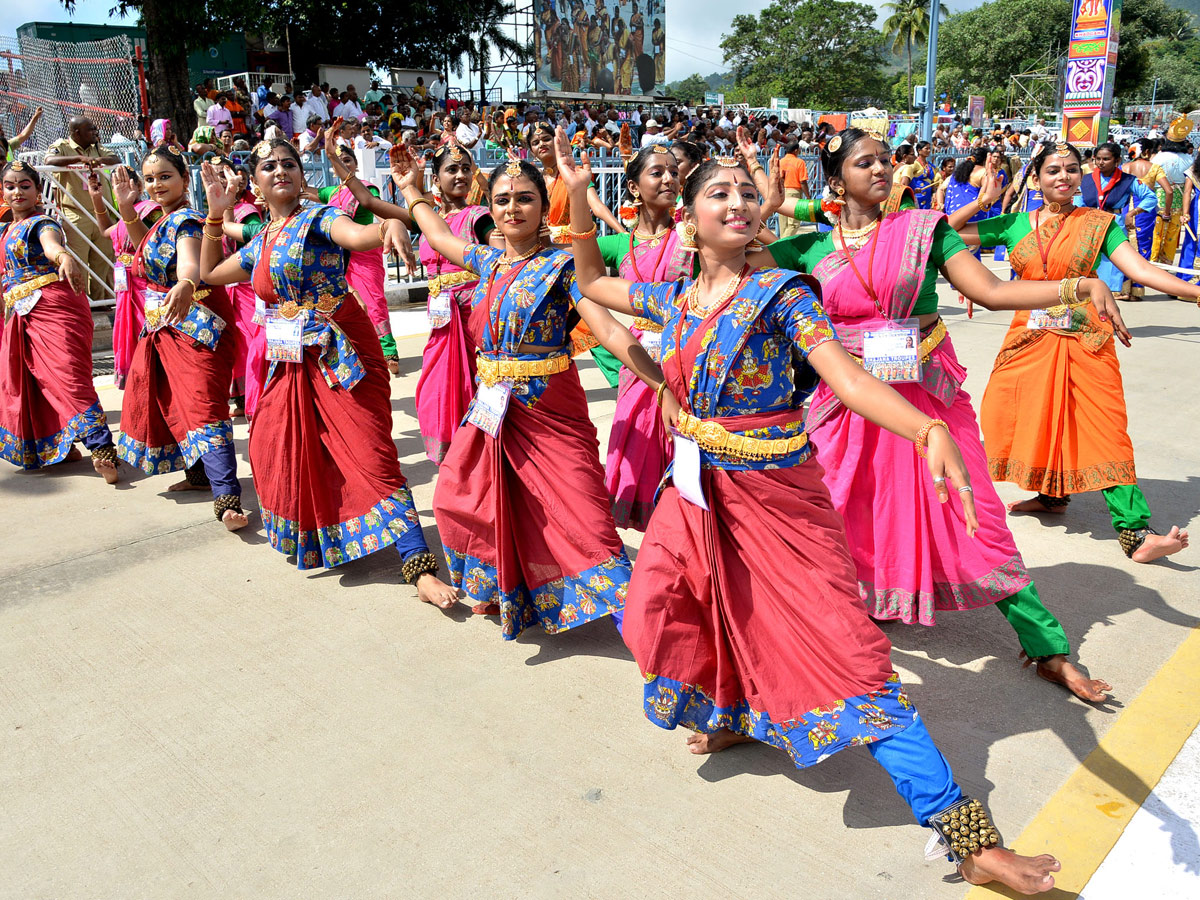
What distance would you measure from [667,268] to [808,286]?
1.83 m

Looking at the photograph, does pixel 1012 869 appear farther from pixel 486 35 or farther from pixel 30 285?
pixel 486 35

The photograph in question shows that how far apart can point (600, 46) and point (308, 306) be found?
4558 centimetres

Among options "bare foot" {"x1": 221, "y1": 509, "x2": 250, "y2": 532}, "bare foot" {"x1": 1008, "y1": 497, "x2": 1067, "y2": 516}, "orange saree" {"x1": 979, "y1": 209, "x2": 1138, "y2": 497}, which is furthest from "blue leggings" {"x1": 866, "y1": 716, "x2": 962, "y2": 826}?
"bare foot" {"x1": 221, "y1": 509, "x2": 250, "y2": 532}

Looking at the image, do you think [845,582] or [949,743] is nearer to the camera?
[845,582]

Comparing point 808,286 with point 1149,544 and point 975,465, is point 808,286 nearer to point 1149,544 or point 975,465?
point 975,465

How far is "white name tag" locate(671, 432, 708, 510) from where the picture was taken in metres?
2.65

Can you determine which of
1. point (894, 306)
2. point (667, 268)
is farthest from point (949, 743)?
point (667, 268)

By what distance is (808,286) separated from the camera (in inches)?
104

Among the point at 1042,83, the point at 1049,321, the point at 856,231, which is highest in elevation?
the point at 1042,83

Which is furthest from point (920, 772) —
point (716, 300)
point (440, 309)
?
point (440, 309)

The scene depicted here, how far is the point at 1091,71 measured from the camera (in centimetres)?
1989

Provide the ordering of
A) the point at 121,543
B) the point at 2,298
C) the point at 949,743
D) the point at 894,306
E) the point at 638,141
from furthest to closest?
the point at 638,141, the point at 2,298, the point at 121,543, the point at 894,306, the point at 949,743

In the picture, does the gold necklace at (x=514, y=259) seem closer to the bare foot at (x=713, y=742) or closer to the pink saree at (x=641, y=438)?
the pink saree at (x=641, y=438)

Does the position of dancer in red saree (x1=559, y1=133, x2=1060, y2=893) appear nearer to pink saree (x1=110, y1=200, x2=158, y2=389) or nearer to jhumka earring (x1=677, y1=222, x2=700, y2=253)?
jhumka earring (x1=677, y1=222, x2=700, y2=253)
